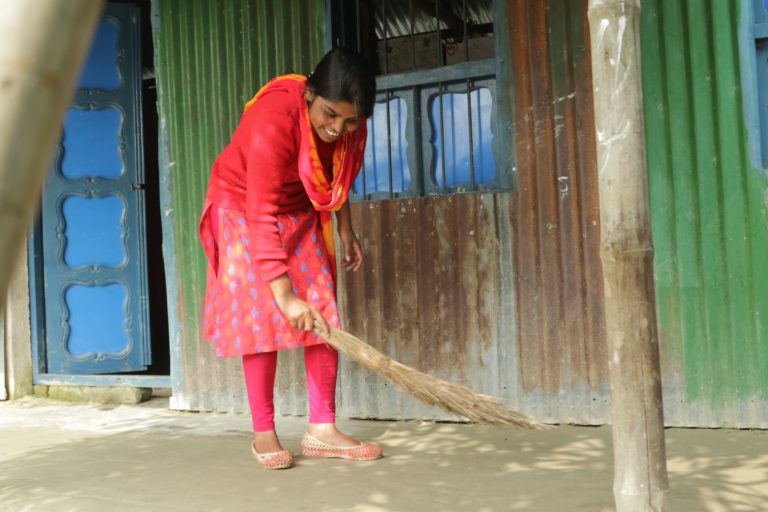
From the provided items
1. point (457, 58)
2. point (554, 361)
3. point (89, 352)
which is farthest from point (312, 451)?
point (457, 58)

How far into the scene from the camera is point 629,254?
1.93 metres

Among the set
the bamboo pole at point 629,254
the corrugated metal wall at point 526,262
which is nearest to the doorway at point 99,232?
the corrugated metal wall at point 526,262

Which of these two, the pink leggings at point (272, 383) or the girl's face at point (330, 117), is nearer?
→ the girl's face at point (330, 117)

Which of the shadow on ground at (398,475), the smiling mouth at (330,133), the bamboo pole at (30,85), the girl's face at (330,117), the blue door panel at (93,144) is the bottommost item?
the shadow on ground at (398,475)

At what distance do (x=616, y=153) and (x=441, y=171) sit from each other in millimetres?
2483

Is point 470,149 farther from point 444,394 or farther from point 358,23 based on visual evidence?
point 444,394

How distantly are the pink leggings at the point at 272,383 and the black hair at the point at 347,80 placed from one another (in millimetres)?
1028

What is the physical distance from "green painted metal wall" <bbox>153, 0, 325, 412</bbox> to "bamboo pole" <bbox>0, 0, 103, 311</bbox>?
167 inches

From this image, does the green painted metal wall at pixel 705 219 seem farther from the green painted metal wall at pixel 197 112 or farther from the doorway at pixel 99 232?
the doorway at pixel 99 232

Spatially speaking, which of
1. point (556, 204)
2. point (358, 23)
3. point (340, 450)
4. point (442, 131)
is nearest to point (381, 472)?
point (340, 450)

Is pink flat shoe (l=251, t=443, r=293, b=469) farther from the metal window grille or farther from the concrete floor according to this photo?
the metal window grille

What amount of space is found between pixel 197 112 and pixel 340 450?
2345 millimetres

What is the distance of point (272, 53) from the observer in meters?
4.77

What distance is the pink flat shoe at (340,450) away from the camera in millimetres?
3512
